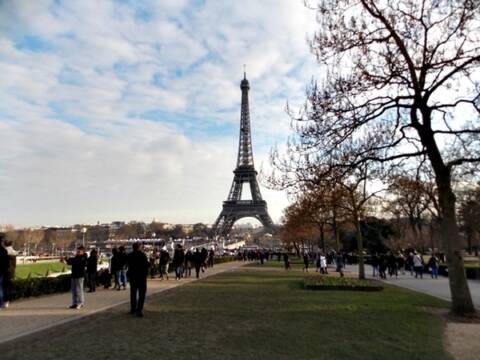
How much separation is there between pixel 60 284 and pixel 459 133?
16.7 m

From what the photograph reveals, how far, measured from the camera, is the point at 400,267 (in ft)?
134

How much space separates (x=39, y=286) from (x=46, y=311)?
197 inches

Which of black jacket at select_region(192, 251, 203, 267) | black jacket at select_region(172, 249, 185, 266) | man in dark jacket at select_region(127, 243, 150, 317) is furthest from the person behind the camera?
black jacket at select_region(192, 251, 203, 267)

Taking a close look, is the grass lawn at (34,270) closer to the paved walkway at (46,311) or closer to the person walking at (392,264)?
the paved walkway at (46,311)

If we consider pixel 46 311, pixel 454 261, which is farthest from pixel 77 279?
pixel 454 261

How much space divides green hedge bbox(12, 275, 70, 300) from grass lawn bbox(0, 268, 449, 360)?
5.21 metres

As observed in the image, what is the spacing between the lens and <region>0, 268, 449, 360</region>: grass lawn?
27.2 ft

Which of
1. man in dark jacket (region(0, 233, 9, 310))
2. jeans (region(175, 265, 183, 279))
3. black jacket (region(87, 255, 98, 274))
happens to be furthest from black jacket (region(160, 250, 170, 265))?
man in dark jacket (region(0, 233, 9, 310))

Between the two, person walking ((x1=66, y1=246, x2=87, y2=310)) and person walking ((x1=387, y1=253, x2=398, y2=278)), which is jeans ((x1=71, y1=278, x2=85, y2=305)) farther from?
person walking ((x1=387, y1=253, x2=398, y2=278))

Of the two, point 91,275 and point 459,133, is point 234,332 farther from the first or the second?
point 91,275

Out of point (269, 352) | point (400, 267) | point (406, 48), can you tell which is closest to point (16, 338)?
point (269, 352)

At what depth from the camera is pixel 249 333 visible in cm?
1009

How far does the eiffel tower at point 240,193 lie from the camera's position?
102250 millimetres

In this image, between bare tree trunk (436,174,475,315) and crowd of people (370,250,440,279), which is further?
crowd of people (370,250,440,279)
